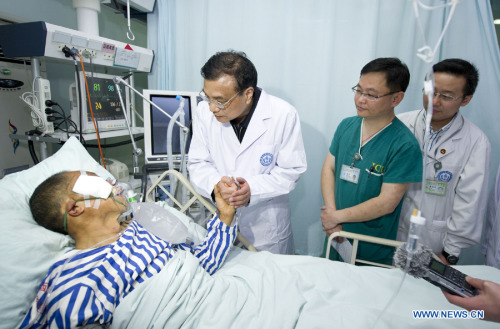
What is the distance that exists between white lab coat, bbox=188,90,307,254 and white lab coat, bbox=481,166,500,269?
1086mm

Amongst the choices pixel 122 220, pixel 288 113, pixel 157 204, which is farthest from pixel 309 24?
pixel 122 220

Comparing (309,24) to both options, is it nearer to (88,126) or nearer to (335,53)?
(335,53)

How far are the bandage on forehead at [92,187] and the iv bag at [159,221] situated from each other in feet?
0.95

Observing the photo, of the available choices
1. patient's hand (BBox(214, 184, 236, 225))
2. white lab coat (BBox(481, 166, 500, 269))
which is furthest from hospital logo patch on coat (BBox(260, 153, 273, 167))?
white lab coat (BBox(481, 166, 500, 269))

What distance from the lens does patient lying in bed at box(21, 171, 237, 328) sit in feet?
2.85

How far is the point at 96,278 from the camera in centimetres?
91

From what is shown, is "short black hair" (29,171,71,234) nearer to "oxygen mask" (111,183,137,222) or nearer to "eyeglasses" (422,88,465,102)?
"oxygen mask" (111,183,137,222)

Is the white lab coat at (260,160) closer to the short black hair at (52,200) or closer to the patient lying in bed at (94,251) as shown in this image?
the patient lying in bed at (94,251)

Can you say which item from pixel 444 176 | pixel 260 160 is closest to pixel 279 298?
pixel 260 160

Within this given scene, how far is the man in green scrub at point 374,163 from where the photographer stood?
4.16 ft

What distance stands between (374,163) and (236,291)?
2.90ft

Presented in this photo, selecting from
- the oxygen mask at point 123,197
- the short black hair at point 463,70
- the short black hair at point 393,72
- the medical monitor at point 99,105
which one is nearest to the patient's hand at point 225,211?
the oxygen mask at point 123,197

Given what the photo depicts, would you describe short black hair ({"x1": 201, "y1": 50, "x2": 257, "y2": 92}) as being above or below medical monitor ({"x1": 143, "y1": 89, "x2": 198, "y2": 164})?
above

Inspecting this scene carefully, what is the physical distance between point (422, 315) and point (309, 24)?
190cm
